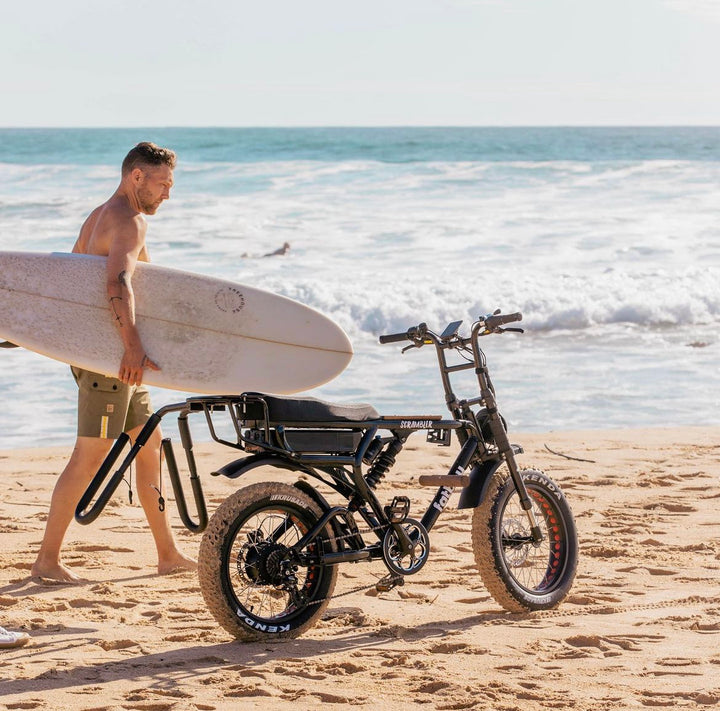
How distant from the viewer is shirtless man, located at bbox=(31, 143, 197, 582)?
4188mm

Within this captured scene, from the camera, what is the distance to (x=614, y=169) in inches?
1277

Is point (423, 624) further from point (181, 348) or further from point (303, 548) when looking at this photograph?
point (181, 348)

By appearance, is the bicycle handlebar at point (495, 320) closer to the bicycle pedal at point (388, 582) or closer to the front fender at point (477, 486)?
the front fender at point (477, 486)

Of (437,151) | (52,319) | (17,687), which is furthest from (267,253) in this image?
(437,151)

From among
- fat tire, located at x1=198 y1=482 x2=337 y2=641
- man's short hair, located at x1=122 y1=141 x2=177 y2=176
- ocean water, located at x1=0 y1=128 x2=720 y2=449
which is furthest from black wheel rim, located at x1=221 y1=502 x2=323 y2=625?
ocean water, located at x1=0 y1=128 x2=720 y2=449

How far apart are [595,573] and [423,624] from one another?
1.02 m

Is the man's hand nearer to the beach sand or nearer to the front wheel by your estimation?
the beach sand

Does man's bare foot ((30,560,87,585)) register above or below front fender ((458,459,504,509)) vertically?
below

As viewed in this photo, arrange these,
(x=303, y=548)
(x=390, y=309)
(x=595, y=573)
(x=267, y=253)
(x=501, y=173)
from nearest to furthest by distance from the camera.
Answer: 1. (x=303, y=548)
2. (x=595, y=573)
3. (x=390, y=309)
4. (x=267, y=253)
5. (x=501, y=173)

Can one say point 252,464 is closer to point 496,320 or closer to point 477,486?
point 477,486

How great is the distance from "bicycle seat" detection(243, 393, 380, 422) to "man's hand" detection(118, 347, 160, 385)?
714 mm

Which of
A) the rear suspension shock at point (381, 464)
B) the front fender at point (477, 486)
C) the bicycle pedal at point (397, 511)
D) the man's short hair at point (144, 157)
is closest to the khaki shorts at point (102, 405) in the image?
the man's short hair at point (144, 157)

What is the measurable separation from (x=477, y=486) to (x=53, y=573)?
180 centimetres

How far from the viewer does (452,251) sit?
19656 millimetres
